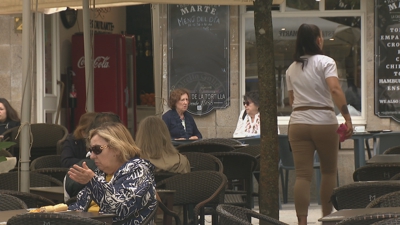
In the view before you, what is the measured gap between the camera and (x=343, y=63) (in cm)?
1262

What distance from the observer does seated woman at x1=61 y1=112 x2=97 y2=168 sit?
771 cm

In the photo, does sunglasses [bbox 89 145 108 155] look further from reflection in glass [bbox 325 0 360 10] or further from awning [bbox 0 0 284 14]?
reflection in glass [bbox 325 0 360 10]

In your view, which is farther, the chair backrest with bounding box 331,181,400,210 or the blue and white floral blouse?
the chair backrest with bounding box 331,181,400,210

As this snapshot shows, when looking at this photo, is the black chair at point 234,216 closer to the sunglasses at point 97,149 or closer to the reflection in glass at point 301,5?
the sunglasses at point 97,149

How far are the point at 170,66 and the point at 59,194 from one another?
259 inches

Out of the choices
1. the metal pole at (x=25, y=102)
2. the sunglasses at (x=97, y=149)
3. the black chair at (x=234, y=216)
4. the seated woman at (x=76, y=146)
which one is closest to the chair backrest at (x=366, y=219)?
the black chair at (x=234, y=216)

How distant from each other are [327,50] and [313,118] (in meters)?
5.56

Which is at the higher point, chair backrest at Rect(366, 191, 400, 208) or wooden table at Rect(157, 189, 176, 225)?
chair backrest at Rect(366, 191, 400, 208)

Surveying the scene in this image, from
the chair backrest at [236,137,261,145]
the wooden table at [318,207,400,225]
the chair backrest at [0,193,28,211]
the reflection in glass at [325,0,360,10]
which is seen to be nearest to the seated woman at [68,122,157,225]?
the chair backrest at [0,193,28,211]

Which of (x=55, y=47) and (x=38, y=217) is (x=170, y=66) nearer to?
(x=55, y=47)

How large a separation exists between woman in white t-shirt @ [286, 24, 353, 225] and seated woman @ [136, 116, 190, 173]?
0.93m

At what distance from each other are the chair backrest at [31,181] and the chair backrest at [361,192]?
2.27 meters

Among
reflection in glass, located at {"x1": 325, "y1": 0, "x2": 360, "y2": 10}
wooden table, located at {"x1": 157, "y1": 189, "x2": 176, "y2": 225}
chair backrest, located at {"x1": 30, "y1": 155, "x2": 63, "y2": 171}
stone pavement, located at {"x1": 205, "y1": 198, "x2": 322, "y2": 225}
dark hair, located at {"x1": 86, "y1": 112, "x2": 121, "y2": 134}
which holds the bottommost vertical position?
stone pavement, located at {"x1": 205, "y1": 198, "x2": 322, "y2": 225}

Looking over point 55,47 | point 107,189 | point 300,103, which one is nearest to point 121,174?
point 107,189
